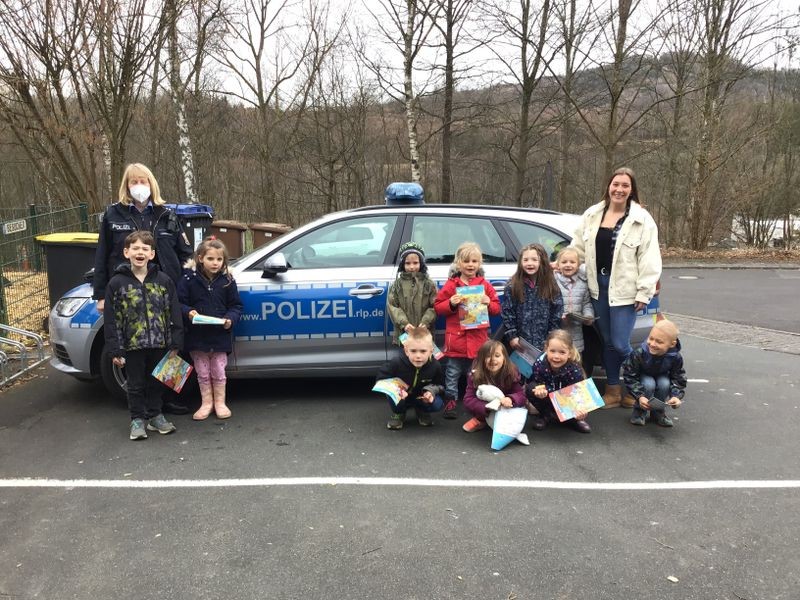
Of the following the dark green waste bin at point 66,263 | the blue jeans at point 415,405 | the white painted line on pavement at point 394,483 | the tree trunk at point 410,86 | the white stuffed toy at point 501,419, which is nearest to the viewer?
the white painted line on pavement at point 394,483

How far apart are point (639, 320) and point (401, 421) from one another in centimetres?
216

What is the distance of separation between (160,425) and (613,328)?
3454 millimetres

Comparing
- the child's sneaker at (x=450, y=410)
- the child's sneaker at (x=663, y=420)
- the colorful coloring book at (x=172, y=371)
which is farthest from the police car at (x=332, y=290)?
the child's sneaker at (x=663, y=420)

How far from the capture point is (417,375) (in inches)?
168

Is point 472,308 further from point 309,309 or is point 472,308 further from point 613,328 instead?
point 309,309

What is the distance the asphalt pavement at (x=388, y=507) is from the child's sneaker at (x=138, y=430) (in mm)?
70

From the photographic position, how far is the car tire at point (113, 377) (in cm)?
473

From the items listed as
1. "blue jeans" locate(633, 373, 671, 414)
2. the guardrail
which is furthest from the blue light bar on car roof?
the guardrail

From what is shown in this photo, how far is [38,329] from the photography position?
763 centimetres

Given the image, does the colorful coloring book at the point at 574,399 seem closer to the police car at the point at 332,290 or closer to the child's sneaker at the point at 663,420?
the child's sneaker at the point at 663,420

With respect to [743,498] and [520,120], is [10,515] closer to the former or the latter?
[743,498]

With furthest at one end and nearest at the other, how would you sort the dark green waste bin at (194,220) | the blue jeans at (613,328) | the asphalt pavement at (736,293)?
the asphalt pavement at (736,293) < the dark green waste bin at (194,220) < the blue jeans at (613,328)

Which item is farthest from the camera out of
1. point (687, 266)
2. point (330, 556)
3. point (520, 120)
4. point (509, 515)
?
point (520, 120)

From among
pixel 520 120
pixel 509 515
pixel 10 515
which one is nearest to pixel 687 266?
pixel 520 120
